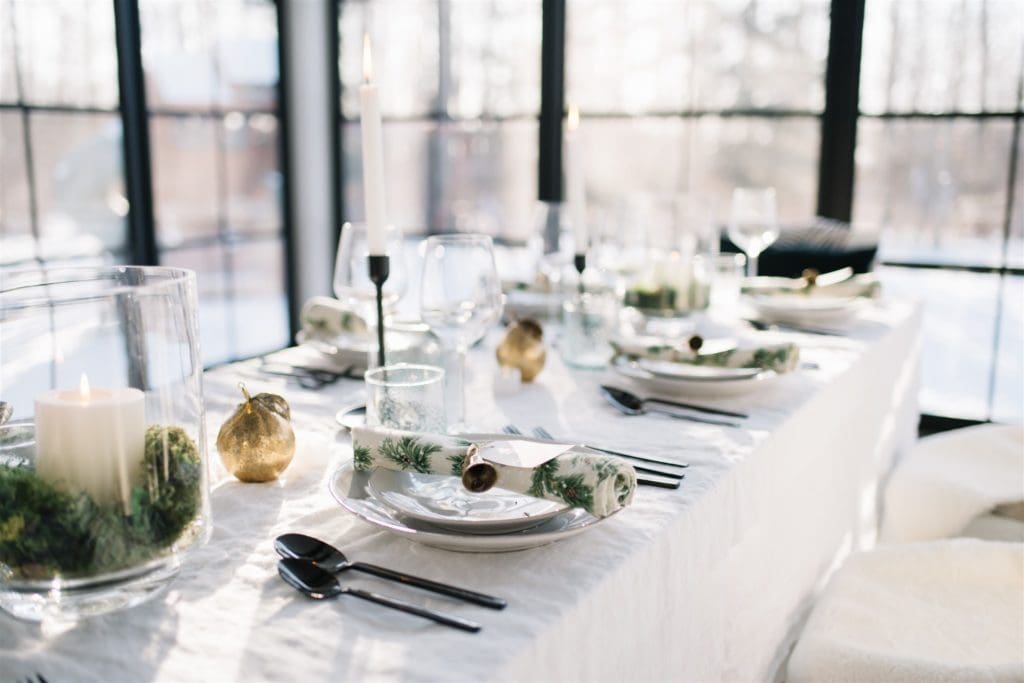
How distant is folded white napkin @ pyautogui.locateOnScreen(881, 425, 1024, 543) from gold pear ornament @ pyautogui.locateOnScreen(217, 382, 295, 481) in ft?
3.72

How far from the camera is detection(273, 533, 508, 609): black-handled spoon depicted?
0.72 m

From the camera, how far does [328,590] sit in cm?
73

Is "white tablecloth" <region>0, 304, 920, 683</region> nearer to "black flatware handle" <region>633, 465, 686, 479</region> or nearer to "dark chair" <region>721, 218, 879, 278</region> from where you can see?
"black flatware handle" <region>633, 465, 686, 479</region>

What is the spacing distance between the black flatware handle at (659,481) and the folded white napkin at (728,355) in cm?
42

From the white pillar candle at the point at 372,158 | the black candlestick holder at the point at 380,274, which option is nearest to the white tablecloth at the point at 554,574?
the black candlestick holder at the point at 380,274

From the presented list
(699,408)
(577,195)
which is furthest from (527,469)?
(577,195)

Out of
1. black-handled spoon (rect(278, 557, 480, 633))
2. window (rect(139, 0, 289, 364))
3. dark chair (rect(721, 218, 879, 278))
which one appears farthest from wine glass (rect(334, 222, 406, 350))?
window (rect(139, 0, 289, 364))

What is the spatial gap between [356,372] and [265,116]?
103 inches

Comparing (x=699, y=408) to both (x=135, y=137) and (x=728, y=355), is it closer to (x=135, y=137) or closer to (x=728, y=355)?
(x=728, y=355)

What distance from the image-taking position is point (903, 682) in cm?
101

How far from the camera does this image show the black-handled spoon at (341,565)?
72cm

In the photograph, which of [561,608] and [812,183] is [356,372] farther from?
[812,183]

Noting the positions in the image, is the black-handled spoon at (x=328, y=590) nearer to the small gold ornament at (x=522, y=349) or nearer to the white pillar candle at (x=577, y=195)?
the small gold ornament at (x=522, y=349)

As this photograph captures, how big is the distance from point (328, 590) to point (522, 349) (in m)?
0.73
